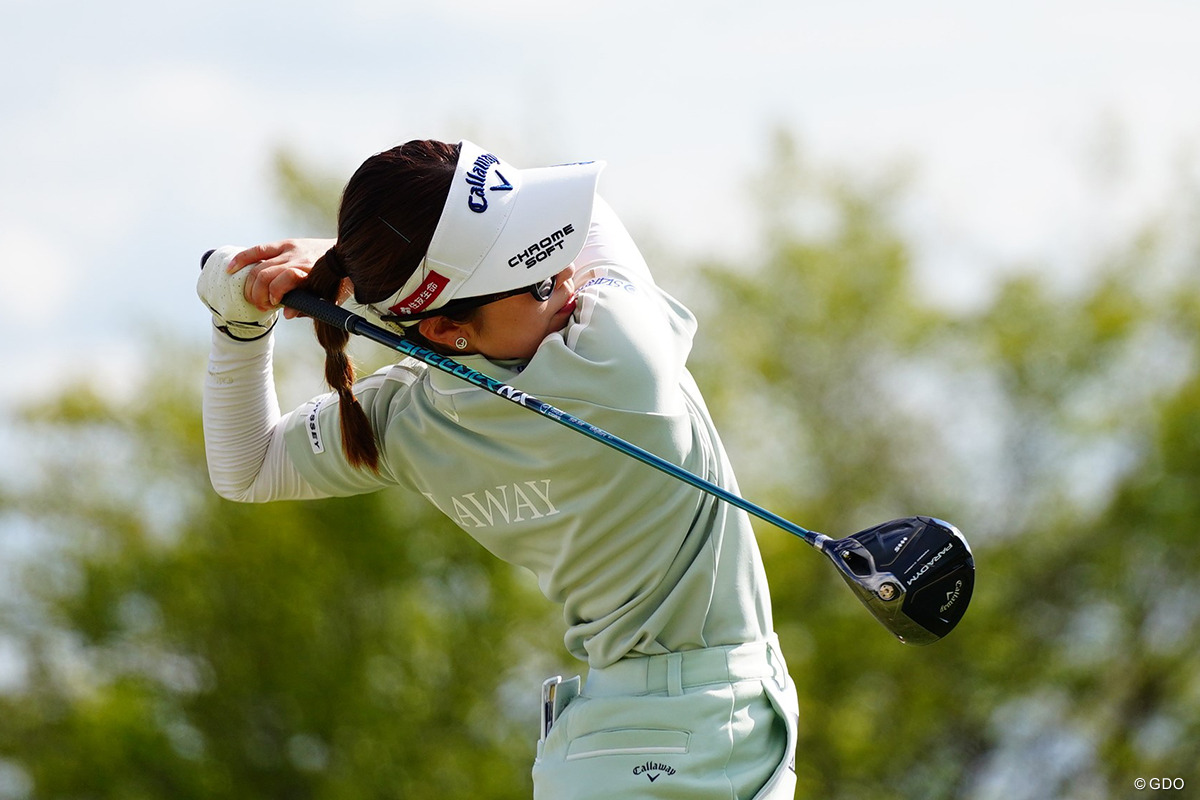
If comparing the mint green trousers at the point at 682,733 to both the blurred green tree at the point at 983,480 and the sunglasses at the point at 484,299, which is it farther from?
the blurred green tree at the point at 983,480

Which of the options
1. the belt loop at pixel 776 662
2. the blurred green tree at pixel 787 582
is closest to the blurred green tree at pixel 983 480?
the blurred green tree at pixel 787 582

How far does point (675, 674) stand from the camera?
224 cm

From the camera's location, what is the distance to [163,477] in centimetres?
1700

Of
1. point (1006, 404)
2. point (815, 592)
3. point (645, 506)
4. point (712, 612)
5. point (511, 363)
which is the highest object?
point (511, 363)

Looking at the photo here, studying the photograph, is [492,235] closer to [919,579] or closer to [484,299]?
[484,299]

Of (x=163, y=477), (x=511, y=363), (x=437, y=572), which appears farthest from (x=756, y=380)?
(x=511, y=363)

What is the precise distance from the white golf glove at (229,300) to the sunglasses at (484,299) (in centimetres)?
29

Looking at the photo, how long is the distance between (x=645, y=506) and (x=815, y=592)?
14.3m

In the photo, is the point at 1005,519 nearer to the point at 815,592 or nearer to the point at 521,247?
the point at 815,592

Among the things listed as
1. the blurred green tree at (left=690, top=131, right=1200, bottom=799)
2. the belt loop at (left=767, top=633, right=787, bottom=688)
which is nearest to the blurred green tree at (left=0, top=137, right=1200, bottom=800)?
the blurred green tree at (left=690, top=131, right=1200, bottom=799)

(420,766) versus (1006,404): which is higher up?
(1006,404)

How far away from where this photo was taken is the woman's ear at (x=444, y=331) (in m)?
2.33

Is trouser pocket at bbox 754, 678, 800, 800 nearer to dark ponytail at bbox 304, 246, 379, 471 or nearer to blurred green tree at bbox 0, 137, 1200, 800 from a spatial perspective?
dark ponytail at bbox 304, 246, 379, 471

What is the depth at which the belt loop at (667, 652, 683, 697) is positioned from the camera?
2238 millimetres
